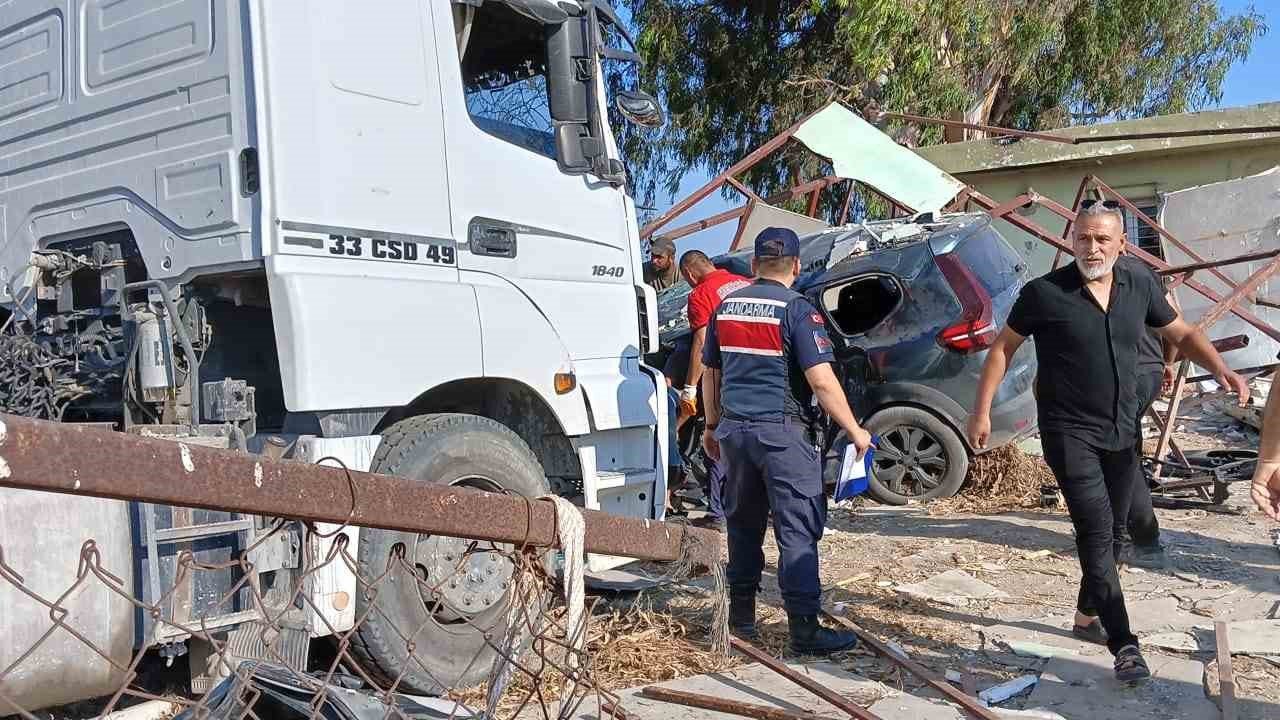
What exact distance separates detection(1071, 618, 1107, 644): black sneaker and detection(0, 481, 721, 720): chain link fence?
216 centimetres

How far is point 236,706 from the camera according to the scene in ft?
6.73

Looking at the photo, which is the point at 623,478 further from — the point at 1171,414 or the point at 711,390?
the point at 1171,414

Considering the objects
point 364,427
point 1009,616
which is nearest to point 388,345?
point 364,427

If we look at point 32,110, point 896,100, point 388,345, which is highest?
point 896,100

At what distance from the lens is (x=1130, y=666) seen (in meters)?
4.15

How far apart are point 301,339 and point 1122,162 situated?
13.3 m

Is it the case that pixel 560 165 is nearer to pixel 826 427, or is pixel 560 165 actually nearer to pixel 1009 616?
pixel 826 427

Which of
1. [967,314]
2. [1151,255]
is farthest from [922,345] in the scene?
[1151,255]

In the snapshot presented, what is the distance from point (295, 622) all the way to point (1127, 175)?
44.6ft

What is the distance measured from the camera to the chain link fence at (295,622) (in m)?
2.16

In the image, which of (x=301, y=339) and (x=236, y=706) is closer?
(x=236, y=706)

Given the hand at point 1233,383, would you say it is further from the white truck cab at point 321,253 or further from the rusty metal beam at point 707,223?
the rusty metal beam at point 707,223

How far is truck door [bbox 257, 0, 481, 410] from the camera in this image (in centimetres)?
391

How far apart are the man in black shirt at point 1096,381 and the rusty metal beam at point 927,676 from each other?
70 cm
